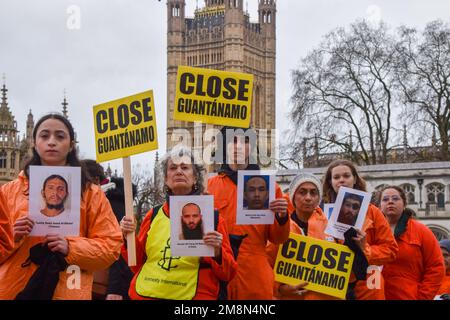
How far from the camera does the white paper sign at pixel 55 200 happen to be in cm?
476

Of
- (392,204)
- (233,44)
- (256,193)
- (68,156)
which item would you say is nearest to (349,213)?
(256,193)

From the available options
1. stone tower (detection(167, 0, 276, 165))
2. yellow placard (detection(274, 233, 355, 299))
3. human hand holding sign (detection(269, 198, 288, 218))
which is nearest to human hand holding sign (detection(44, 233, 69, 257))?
human hand holding sign (detection(269, 198, 288, 218))

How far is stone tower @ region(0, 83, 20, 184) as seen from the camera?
142 ft

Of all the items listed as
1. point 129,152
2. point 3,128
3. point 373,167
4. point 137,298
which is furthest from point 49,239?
point 3,128

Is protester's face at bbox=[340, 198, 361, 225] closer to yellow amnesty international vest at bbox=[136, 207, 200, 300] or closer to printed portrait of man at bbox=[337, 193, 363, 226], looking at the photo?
printed portrait of man at bbox=[337, 193, 363, 226]

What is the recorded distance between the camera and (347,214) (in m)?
6.04

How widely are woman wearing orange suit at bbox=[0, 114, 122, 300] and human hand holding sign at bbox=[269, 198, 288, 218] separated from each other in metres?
1.18

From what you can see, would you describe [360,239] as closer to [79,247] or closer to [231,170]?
[231,170]

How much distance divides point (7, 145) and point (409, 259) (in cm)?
3918

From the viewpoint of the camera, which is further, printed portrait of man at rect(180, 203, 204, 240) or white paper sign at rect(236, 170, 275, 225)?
white paper sign at rect(236, 170, 275, 225)

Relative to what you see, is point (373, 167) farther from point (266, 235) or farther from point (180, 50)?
point (180, 50)

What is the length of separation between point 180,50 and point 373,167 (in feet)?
216

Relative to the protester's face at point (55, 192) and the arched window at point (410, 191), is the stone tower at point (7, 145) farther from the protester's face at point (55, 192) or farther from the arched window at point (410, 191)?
the protester's face at point (55, 192)
